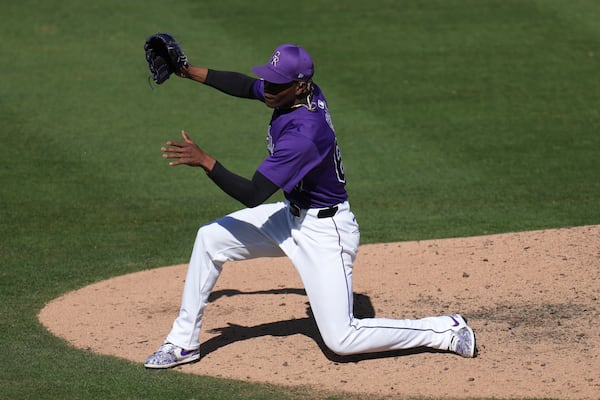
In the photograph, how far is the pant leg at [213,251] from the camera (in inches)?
254

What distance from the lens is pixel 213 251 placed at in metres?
6.48

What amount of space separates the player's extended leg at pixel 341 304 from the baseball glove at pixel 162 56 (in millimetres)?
1548

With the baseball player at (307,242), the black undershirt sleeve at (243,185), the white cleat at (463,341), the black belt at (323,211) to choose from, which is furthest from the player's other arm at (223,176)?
the white cleat at (463,341)

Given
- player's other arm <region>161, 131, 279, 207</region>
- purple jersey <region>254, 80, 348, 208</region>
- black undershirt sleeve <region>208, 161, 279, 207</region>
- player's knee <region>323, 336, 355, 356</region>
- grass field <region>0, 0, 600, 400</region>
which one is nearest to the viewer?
player's other arm <region>161, 131, 279, 207</region>

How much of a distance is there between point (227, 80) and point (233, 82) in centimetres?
5

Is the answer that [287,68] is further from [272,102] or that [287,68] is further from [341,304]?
[341,304]

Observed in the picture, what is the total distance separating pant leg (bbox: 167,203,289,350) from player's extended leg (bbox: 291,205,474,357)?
0.24m

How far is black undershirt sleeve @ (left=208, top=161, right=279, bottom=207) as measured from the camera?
19.5 feet

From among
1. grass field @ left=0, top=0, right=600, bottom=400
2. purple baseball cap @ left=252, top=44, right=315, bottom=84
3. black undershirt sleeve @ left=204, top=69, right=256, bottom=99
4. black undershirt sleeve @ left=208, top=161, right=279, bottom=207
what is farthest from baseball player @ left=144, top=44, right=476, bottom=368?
black undershirt sleeve @ left=204, top=69, right=256, bottom=99

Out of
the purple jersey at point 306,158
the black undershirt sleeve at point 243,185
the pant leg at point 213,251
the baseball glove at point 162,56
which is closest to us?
the black undershirt sleeve at point 243,185

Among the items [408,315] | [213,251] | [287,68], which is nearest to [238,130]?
[408,315]

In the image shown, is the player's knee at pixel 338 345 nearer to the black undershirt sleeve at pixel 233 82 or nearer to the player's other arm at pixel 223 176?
the player's other arm at pixel 223 176

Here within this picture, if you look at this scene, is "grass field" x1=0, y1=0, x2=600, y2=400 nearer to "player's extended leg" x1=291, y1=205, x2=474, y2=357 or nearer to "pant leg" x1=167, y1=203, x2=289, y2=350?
"pant leg" x1=167, y1=203, x2=289, y2=350

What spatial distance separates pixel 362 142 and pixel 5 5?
7731mm
